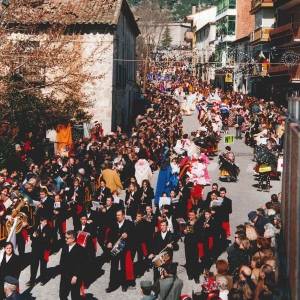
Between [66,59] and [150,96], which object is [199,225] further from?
[150,96]

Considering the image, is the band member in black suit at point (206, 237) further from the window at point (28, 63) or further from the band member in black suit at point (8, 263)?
the window at point (28, 63)

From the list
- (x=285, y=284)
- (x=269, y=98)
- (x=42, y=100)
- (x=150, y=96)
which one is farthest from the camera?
(x=150, y=96)

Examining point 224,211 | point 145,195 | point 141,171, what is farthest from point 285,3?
point 224,211

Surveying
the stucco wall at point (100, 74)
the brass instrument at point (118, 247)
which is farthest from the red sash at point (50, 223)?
the stucco wall at point (100, 74)

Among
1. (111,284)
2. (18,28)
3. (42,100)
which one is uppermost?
(18,28)

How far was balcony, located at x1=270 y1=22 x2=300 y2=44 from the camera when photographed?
129 ft

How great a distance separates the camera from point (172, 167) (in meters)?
19.0

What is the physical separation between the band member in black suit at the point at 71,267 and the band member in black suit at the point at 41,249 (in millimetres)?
1296

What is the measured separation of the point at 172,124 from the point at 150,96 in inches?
997

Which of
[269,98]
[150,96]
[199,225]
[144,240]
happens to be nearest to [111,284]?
[144,240]

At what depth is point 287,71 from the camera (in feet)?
136

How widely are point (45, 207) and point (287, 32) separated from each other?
31.3 metres

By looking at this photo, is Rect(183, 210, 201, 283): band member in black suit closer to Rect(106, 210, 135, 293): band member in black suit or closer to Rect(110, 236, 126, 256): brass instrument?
Rect(106, 210, 135, 293): band member in black suit

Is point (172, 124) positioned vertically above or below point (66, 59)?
below
